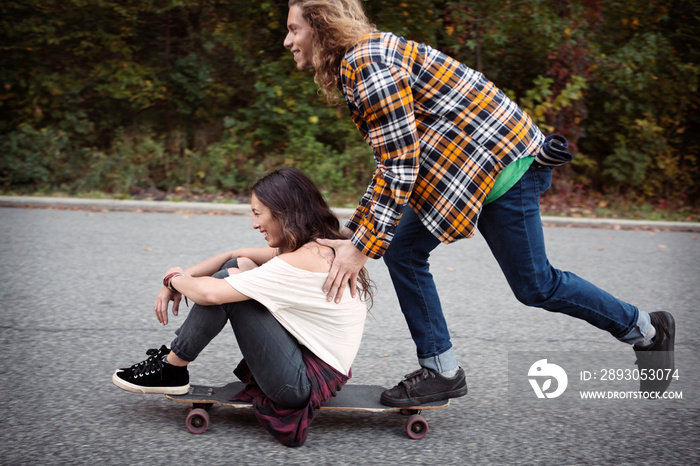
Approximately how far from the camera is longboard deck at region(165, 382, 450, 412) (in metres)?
2.77

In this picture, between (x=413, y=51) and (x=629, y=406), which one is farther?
(x=629, y=406)

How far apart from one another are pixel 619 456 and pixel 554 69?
8.32 meters

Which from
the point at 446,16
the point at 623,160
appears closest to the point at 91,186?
the point at 446,16

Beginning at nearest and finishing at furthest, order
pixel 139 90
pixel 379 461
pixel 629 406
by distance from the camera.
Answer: pixel 379 461, pixel 629 406, pixel 139 90

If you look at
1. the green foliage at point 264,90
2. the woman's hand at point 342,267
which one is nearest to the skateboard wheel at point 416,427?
the woman's hand at point 342,267

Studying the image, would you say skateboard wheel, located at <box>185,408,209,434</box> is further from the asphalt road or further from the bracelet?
the bracelet

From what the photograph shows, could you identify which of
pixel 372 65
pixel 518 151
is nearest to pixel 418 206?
pixel 518 151

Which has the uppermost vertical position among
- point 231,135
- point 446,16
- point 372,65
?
point 446,16

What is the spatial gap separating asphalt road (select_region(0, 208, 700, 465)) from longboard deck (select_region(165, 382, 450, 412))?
0.43 ft

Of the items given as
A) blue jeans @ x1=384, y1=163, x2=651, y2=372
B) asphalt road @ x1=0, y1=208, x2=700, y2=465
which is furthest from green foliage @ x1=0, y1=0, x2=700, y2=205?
blue jeans @ x1=384, y1=163, x2=651, y2=372

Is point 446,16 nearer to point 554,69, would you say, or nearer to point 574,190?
point 554,69

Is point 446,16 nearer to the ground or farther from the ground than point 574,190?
farther from the ground

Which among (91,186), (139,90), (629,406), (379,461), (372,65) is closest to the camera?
(372,65)

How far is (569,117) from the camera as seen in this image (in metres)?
10.0
